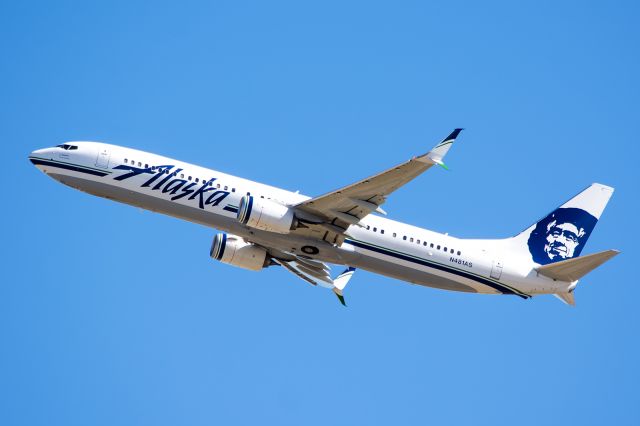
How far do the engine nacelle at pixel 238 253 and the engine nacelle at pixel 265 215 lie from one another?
4244 millimetres

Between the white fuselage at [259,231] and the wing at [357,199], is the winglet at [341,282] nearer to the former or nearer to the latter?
the white fuselage at [259,231]

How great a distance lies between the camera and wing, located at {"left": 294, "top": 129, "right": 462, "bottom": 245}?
38781 millimetres

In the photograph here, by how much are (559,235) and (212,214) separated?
18671 mm

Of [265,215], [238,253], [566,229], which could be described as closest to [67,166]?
[238,253]

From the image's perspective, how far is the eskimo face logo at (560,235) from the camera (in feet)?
161

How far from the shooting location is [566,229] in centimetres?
5031

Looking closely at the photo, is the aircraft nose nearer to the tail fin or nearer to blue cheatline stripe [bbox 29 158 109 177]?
blue cheatline stripe [bbox 29 158 109 177]

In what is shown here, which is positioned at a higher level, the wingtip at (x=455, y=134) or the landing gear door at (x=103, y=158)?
the wingtip at (x=455, y=134)

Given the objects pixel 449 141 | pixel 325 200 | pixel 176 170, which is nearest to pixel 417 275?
pixel 325 200

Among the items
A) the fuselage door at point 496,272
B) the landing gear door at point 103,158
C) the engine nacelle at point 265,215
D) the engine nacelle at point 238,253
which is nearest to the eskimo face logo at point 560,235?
the fuselage door at point 496,272

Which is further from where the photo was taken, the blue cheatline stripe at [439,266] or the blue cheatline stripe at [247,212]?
the blue cheatline stripe at [439,266]

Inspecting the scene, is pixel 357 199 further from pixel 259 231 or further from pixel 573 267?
pixel 573 267

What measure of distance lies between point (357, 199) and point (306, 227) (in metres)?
3.07

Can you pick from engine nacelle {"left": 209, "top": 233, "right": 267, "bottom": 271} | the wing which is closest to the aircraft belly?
the wing
